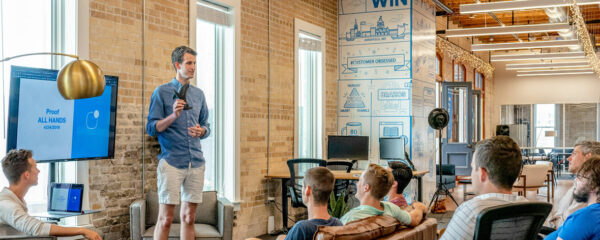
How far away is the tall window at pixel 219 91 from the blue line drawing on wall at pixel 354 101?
120 inches

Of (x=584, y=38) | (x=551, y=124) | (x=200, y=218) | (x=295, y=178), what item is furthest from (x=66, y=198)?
(x=551, y=124)

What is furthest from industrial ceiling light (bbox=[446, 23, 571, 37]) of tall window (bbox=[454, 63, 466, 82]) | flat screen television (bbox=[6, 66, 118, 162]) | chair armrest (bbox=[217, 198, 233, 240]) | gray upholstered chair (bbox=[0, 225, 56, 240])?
gray upholstered chair (bbox=[0, 225, 56, 240])

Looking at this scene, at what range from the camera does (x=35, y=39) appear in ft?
A: 16.3

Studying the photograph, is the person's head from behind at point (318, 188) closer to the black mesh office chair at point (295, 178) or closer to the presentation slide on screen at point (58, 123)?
the presentation slide on screen at point (58, 123)

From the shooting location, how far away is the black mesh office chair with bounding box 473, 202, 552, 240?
2320mm

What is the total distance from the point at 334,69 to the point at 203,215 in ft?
15.1

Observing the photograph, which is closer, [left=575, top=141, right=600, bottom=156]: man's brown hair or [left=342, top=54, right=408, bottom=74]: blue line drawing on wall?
[left=575, top=141, right=600, bottom=156]: man's brown hair

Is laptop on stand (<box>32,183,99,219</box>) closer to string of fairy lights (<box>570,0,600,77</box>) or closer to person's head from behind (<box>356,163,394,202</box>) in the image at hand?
person's head from behind (<box>356,163,394,202</box>)

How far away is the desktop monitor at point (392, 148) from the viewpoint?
9.18 meters

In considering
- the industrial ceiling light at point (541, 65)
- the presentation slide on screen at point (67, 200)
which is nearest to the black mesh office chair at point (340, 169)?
the presentation slide on screen at point (67, 200)

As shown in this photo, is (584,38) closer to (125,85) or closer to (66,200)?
(125,85)

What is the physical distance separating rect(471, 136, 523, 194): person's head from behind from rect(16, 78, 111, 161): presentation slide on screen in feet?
10.1

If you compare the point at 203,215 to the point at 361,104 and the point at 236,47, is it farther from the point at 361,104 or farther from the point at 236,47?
the point at 361,104

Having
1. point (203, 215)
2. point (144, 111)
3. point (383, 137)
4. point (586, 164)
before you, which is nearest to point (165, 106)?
point (144, 111)
